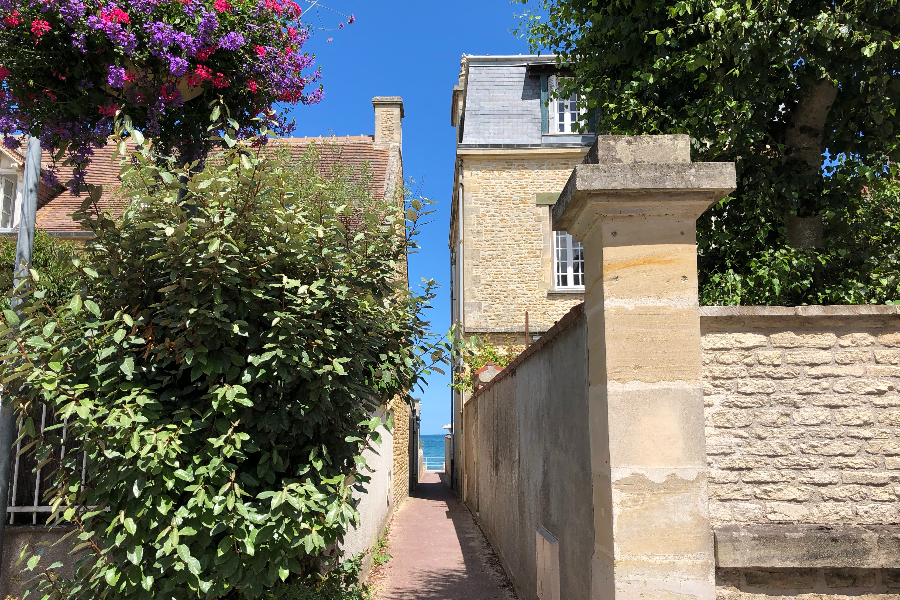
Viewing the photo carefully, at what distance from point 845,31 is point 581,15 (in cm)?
261

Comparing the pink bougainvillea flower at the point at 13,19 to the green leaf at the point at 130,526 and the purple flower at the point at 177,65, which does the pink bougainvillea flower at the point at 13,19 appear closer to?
the purple flower at the point at 177,65

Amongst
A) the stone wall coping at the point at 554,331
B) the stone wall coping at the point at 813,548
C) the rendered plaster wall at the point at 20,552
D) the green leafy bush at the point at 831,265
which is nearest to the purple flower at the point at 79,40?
the stone wall coping at the point at 554,331

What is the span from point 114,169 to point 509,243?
8.32 meters

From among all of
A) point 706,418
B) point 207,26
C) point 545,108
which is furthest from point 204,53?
point 545,108

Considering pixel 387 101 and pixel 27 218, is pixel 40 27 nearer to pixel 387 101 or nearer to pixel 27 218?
pixel 27 218

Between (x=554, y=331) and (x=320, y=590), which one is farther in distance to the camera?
(x=554, y=331)

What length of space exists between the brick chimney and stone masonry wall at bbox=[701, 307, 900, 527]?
548 inches

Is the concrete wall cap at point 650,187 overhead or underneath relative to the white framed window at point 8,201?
underneath

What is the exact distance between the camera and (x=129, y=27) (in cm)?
354

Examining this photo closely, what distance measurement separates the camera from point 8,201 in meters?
13.9

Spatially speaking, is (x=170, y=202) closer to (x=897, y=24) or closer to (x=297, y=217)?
(x=297, y=217)

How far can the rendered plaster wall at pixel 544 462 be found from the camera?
3.83 metres

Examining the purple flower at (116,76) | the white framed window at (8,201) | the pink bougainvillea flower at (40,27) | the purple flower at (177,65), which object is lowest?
the purple flower at (116,76)

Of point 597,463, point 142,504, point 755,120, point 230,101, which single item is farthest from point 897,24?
point 142,504
